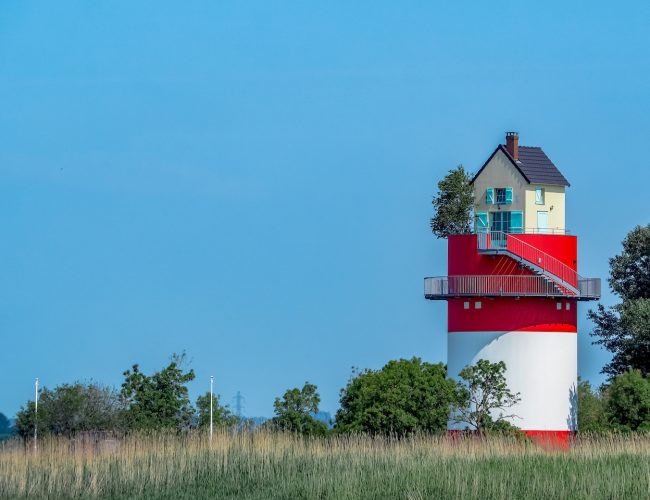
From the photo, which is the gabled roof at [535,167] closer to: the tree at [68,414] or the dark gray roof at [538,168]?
the dark gray roof at [538,168]

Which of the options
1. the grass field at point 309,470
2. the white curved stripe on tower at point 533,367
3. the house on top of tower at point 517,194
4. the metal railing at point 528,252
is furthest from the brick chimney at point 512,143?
the grass field at point 309,470

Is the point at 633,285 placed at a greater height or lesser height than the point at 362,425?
greater

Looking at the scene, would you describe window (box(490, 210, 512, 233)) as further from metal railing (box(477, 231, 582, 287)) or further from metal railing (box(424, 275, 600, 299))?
metal railing (box(424, 275, 600, 299))

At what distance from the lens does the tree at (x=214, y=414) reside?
54969 mm

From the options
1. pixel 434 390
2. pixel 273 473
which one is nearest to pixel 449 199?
pixel 434 390

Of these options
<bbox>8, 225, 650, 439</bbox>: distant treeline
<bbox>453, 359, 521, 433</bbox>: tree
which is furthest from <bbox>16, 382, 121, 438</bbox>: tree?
<bbox>453, 359, 521, 433</bbox>: tree

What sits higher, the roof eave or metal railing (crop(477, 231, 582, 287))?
the roof eave

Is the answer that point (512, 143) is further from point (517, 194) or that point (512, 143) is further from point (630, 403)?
point (630, 403)

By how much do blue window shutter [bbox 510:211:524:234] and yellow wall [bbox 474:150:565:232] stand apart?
13 cm

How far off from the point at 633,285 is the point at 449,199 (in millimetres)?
8311

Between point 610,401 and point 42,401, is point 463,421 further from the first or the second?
point 42,401

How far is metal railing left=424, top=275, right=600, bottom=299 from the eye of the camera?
54.0 meters

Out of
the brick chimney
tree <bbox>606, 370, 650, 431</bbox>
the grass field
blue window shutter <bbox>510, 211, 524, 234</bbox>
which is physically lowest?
the grass field

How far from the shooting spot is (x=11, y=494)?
4128 cm
